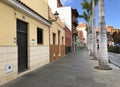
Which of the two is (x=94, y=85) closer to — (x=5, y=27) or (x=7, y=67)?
(x=7, y=67)

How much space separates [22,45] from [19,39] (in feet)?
1.81

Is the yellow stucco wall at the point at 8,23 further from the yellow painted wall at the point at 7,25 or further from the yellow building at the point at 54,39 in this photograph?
the yellow building at the point at 54,39

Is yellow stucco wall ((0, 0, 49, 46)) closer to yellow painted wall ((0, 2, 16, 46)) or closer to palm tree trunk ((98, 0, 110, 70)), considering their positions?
yellow painted wall ((0, 2, 16, 46))

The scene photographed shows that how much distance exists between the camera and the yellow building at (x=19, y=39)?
9.36 meters

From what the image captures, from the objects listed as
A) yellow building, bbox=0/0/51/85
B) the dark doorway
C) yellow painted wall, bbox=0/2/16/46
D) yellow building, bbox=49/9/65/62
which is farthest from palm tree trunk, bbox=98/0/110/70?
yellow painted wall, bbox=0/2/16/46

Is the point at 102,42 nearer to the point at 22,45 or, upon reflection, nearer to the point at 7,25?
the point at 22,45

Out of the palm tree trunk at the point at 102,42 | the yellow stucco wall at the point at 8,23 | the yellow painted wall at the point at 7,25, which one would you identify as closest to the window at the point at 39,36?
the yellow stucco wall at the point at 8,23

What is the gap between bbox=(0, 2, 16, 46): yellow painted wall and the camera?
9.17 m

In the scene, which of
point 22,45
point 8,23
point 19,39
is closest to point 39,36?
point 22,45

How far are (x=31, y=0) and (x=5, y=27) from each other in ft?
15.3

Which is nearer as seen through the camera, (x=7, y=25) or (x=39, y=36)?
(x=7, y=25)

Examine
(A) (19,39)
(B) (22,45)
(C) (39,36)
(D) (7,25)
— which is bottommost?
(B) (22,45)

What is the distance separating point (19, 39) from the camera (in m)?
11.8

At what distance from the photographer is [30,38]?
1346 cm
